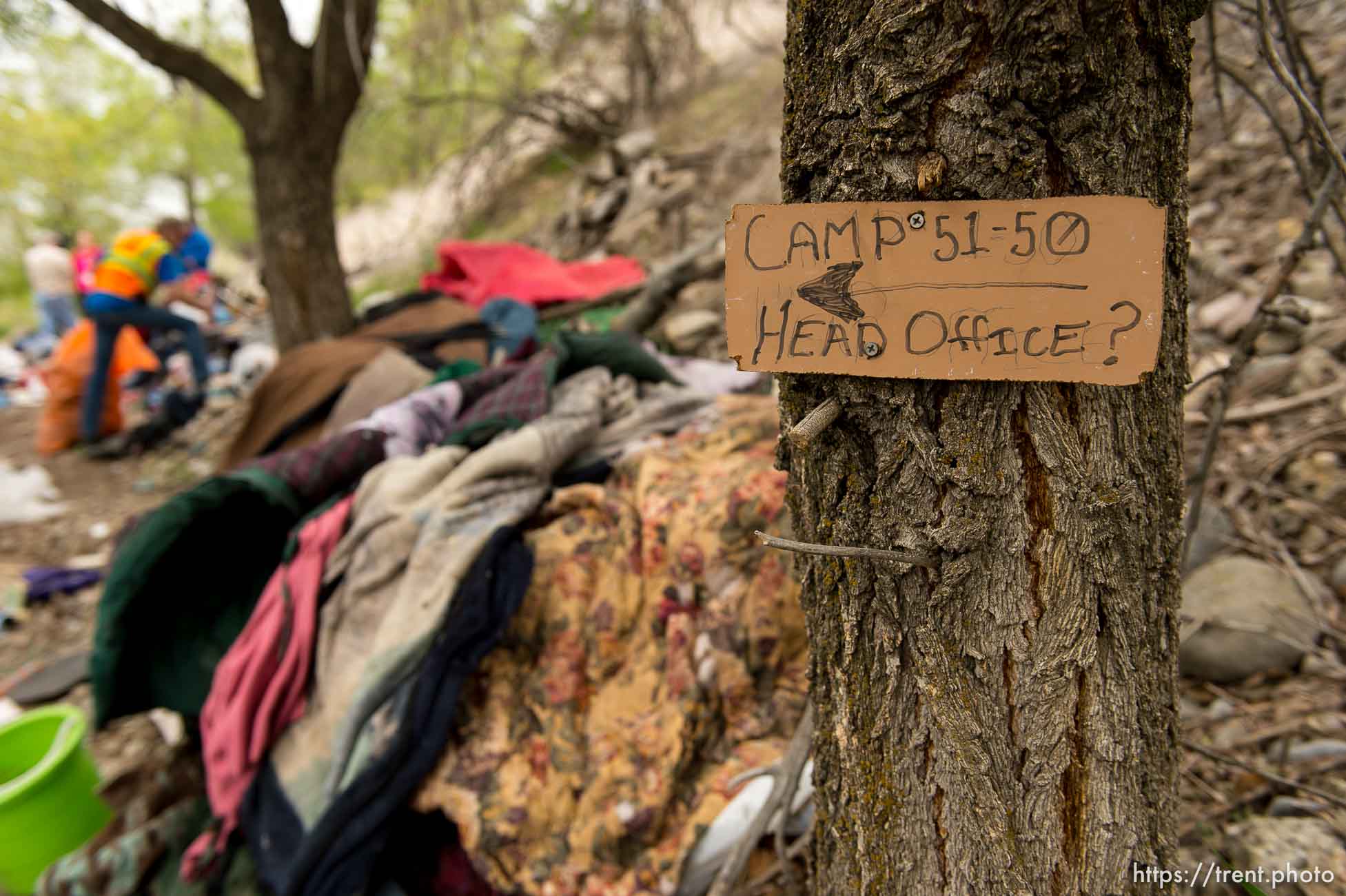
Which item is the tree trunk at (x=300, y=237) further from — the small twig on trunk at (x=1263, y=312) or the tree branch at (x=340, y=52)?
the small twig on trunk at (x=1263, y=312)

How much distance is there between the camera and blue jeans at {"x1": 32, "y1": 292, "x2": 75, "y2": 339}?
8.51 m

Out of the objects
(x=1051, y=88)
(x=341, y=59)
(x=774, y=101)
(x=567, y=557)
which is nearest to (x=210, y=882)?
(x=567, y=557)

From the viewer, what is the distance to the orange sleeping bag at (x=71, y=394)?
5254mm

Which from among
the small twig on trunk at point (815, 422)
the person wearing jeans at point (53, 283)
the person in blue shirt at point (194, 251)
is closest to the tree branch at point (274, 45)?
the person in blue shirt at point (194, 251)

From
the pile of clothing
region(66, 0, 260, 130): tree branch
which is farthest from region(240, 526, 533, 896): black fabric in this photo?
region(66, 0, 260, 130): tree branch

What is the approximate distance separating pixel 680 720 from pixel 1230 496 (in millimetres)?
1585

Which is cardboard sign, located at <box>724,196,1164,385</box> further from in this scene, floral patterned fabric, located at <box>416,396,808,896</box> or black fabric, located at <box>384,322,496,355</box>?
black fabric, located at <box>384,322,496,355</box>

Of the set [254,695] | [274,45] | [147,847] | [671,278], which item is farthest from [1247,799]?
[274,45]

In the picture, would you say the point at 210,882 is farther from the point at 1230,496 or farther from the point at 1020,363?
the point at 1230,496

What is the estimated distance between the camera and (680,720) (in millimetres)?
1582

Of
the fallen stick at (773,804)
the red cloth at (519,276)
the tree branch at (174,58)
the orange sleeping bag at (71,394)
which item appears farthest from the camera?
the orange sleeping bag at (71,394)

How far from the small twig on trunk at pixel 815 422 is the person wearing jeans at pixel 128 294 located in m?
5.71

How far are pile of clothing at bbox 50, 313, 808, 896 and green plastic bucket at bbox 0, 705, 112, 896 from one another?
0.67ft

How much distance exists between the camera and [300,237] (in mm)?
4113
